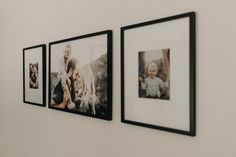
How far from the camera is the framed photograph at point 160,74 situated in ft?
3.30

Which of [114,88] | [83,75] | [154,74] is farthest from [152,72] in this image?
[83,75]

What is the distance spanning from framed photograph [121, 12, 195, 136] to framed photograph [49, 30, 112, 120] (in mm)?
121

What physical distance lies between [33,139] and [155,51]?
1373mm

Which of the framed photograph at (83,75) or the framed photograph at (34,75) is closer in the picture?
the framed photograph at (83,75)

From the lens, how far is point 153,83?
113 cm

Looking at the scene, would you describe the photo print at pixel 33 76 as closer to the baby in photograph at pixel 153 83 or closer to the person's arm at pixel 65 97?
the person's arm at pixel 65 97

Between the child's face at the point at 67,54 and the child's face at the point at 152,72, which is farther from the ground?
the child's face at the point at 67,54

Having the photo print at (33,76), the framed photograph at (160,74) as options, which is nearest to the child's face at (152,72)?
the framed photograph at (160,74)

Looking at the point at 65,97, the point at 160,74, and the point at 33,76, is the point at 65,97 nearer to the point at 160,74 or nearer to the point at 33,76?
the point at 33,76

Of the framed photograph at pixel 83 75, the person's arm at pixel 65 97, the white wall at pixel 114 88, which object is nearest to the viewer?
the white wall at pixel 114 88

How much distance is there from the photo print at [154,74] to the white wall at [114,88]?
0.14 meters

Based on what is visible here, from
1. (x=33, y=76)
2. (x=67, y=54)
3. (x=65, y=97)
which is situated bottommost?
(x=65, y=97)

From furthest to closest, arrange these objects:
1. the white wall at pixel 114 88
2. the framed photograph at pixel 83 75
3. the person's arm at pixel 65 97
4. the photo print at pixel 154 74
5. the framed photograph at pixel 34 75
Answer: the framed photograph at pixel 34 75, the person's arm at pixel 65 97, the framed photograph at pixel 83 75, the photo print at pixel 154 74, the white wall at pixel 114 88

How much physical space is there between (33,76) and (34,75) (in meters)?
0.02
